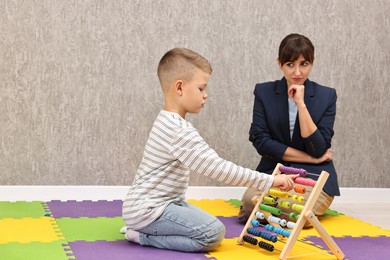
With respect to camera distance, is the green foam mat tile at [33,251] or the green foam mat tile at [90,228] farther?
the green foam mat tile at [90,228]

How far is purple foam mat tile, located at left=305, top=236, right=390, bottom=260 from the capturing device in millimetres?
2607

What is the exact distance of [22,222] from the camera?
3.04m

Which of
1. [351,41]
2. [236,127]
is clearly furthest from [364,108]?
[236,127]

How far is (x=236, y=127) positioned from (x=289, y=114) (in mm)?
631

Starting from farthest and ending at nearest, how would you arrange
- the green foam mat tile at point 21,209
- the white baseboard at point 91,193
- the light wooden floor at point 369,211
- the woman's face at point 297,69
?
the white baseboard at point 91,193 → the light wooden floor at point 369,211 → the woman's face at point 297,69 → the green foam mat tile at point 21,209

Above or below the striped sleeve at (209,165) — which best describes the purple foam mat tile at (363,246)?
below

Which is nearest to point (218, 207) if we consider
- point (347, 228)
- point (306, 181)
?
point (347, 228)

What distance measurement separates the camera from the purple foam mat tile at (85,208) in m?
3.30

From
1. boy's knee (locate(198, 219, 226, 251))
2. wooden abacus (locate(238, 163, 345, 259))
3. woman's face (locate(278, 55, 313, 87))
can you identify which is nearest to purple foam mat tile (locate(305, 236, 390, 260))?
wooden abacus (locate(238, 163, 345, 259))

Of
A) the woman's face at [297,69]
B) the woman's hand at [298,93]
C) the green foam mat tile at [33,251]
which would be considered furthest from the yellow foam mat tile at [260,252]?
the woman's face at [297,69]

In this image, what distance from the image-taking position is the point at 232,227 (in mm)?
3141

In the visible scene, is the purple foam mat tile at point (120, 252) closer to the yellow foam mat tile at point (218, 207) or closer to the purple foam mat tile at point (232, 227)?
the purple foam mat tile at point (232, 227)

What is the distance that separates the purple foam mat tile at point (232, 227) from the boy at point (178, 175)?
358 mm

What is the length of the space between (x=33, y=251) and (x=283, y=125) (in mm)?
1566
